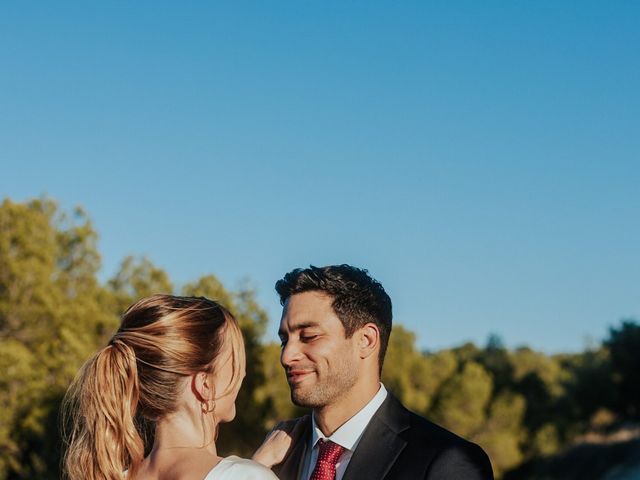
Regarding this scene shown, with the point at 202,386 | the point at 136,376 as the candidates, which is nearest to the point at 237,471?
the point at 202,386

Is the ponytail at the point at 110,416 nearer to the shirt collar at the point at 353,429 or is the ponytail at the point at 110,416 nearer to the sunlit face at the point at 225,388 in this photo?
the sunlit face at the point at 225,388

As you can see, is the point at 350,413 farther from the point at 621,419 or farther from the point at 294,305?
the point at 621,419

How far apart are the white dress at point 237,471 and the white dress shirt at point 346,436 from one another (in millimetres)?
862

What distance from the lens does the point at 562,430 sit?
32.9 metres

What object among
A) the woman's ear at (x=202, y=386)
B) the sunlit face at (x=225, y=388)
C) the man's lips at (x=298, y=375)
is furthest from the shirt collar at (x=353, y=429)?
the woman's ear at (x=202, y=386)

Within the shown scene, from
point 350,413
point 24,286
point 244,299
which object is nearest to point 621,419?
point 244,299

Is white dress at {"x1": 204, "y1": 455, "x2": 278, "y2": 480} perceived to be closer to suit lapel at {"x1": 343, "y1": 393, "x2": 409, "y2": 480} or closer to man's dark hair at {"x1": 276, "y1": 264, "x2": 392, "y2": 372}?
suit lapel at {"x1": 343, "y1": 393, "x2": 409, "y2": 480}

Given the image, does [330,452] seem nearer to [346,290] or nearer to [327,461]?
[327,461]

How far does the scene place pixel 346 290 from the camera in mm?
3455

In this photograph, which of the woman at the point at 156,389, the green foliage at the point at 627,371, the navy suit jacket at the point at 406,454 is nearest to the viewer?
the woman at the point at 156,389

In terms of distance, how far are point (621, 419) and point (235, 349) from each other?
32.4 meters

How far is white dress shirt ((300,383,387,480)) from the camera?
334 cm

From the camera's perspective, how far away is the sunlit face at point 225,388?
2730mm

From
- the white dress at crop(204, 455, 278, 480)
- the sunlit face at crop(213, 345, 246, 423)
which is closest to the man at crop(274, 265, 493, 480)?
the sunlit face at crop(213, 345, 246, 423)
